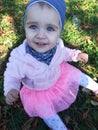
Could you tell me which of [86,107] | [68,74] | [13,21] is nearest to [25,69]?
[68,74]

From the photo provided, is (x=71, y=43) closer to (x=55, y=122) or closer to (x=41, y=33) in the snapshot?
(x=55, y=122)

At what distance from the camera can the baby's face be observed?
254cm

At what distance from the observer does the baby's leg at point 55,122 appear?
3.03 m

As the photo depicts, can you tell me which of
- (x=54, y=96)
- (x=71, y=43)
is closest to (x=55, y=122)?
(x=54, y=96)

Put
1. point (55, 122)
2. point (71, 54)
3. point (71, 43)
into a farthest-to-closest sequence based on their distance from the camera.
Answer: point (71, 43), point (71, 54), point (55, 122)

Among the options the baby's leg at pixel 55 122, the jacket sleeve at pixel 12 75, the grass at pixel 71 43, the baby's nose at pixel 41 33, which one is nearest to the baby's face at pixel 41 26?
the baby's nose at pixel 41 33

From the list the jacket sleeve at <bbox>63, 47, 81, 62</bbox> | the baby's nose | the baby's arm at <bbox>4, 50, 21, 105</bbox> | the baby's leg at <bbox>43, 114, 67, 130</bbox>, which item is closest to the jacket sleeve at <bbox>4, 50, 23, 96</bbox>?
the baby's arm at <bbox>4, 50, 21, 105</bbox>

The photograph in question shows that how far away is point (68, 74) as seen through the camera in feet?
10.7

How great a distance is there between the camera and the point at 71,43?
4.11 meters

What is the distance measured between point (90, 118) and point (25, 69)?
91 centimetres

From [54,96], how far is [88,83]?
42 cm

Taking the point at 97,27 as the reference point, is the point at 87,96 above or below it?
below

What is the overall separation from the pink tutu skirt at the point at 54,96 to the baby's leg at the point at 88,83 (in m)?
0.06

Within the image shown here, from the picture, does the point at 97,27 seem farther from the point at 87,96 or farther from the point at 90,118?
the point at 90,118
